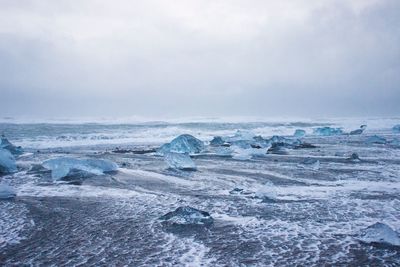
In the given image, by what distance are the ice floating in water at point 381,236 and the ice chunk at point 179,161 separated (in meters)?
7.38

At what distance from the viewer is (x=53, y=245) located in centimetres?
438

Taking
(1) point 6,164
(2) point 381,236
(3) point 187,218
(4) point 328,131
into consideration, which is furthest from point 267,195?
(4) point 328,131

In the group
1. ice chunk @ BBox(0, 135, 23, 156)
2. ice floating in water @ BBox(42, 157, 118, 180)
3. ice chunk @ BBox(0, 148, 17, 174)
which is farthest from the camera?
ice chunk @ BBox(0, 135, 23, 156)

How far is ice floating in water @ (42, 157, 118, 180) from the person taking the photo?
9234 millimetres

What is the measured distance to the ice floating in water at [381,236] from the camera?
14.4 feet

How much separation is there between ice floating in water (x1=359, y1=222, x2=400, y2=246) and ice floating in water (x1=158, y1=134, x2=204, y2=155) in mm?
12195

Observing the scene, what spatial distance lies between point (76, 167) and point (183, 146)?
289 inches

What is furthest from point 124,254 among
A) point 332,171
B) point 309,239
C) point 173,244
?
point 332,171

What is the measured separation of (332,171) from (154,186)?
18.4 ft

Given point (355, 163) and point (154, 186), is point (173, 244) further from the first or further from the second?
point (355, 163)

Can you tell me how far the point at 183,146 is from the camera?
16.8 metres

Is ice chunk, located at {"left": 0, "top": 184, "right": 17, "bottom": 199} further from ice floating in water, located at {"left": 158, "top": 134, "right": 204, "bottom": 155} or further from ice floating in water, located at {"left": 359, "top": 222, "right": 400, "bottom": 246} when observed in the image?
ice floating in water, located at {"left": 158, "top": 134, "right": 204, "bottom": 155}

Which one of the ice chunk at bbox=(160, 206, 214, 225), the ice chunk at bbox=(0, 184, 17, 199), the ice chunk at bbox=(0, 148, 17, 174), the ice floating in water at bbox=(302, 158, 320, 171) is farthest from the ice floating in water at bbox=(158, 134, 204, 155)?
the ice chunk at bbox=(160, 206, 214, 225)

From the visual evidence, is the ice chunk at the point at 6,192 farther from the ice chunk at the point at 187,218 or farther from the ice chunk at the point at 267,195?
the ice chunk at the point at 267,195
